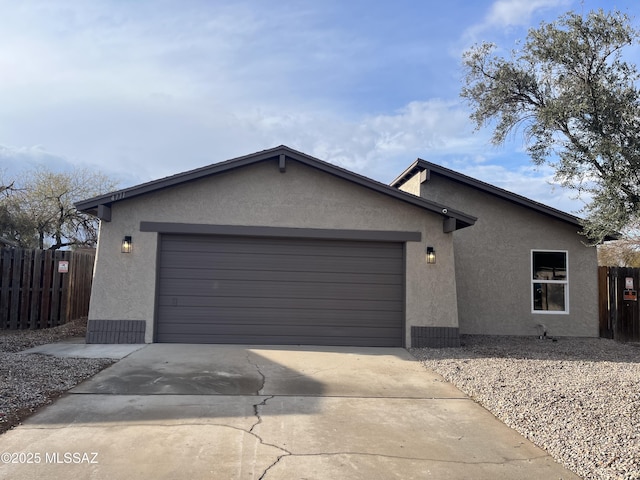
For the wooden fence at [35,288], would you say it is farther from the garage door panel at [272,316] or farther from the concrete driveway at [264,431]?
the concrete driveway at [264,431]

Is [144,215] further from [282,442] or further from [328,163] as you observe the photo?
[282,442]

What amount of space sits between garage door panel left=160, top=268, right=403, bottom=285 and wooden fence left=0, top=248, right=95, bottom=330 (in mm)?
3877

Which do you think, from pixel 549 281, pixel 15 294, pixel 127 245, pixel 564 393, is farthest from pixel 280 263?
pixel 549 281

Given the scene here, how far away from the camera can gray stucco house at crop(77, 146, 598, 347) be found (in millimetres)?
9664

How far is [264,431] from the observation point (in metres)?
4.88

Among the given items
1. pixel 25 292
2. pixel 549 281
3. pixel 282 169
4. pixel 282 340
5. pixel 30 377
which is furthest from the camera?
pixel 549 281

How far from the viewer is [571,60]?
9305 millimetres

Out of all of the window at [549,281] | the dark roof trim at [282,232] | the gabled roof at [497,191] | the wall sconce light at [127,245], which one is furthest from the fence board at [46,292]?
the window at [549,281]

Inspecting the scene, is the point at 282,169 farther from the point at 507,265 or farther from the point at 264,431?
the point at 507,265

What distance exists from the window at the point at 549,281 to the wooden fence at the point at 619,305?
104cm

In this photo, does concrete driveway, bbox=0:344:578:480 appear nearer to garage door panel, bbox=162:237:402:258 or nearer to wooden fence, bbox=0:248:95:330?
garage door panel, bbox=162:237:402:258

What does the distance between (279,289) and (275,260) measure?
65 cm

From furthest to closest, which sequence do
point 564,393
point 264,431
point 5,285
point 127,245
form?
point 5,285 < point 127,245 < point 564,393 < point 264,431

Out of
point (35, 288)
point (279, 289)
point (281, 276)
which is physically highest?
point (281, 276)
